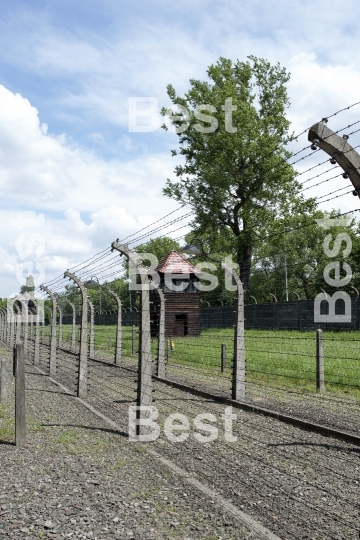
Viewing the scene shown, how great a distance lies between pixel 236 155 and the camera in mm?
39875

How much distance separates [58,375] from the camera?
2142 cm

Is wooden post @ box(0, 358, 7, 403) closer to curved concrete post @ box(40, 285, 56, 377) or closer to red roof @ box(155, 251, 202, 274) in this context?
curved concrete post @ box(40, 285, 56, 377)

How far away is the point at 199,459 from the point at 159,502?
1.84m

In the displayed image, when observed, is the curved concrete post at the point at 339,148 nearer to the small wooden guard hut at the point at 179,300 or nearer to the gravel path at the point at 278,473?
the gravel path at the point at 278,473

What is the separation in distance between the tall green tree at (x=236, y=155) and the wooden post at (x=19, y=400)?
29.3 metres

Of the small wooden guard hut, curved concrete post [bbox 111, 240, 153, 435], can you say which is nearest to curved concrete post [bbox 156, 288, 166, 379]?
curved concrete post [bbox 111, 240, 153, 435]

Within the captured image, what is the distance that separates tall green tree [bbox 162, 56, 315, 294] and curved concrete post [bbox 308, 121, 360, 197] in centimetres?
3171

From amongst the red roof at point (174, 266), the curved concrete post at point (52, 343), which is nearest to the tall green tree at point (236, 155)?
the red roof at point (174, 266)

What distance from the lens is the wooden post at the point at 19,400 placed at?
912 cm

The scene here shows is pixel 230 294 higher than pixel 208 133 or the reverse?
the reverse

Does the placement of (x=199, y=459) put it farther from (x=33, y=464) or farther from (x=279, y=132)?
(x=279, y=132)

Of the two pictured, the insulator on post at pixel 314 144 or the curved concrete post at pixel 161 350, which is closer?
the insulator on post at pixel 314 144

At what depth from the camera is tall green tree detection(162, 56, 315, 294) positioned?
39.6 m

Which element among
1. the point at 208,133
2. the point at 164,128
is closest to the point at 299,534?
the point at 208,133
